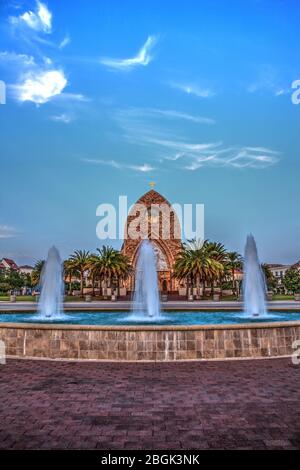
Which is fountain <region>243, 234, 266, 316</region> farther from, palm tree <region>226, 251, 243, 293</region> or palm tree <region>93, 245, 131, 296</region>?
palm tree <region>226, 251, 243, 293</region>

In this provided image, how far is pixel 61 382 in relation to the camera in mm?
6965

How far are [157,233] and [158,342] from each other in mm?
60733

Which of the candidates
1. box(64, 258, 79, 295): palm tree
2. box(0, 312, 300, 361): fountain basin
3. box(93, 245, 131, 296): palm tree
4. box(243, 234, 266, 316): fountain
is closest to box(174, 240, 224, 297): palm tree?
box(93, 245, 131, 296): palm tree

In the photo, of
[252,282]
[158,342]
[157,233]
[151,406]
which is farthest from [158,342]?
[157,233]

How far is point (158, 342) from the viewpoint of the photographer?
9031mm

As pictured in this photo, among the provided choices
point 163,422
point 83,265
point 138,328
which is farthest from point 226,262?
point 163,422

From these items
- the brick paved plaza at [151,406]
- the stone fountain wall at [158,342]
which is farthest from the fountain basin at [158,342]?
the brick paved plaza at [151,406]

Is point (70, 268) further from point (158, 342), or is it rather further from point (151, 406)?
point (151, 406)

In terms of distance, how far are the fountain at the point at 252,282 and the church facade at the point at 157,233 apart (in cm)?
4552

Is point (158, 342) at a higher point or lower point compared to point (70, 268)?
→ lower

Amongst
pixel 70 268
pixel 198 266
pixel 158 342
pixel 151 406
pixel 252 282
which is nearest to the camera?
pixel 151 406

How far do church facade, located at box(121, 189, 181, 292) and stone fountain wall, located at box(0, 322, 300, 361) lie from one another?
5579cm
